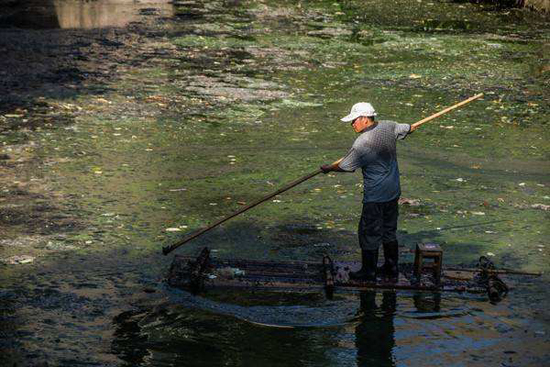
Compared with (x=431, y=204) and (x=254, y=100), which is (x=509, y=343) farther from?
(x=254, y=100)

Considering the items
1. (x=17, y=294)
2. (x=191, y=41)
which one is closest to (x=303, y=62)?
(x=191, y=41)

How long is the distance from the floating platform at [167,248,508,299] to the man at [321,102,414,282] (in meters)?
0.17

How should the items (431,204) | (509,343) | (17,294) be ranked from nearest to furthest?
(509,343), (17,294), (431,204)

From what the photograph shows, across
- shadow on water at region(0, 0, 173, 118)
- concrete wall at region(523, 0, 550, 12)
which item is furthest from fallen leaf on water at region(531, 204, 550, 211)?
concrete wall at region(523, 0, 550, 12)

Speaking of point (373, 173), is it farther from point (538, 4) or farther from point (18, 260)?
point (538, 4)

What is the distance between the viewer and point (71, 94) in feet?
53.2

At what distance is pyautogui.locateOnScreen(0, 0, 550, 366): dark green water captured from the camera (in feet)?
25.0

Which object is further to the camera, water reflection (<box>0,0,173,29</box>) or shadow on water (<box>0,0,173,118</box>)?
water reflection (<box>0,0,173,29</box>)

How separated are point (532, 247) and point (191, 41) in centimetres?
1345

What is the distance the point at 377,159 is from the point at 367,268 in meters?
0.99

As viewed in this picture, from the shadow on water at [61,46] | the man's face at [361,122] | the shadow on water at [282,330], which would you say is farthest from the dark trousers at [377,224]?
the shadow on water at [61,46]

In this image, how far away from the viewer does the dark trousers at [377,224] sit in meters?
8.49

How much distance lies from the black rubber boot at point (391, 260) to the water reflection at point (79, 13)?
1658 centimetres

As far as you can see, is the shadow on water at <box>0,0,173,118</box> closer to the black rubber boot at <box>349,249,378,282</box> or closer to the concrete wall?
the black rubber boot at <box>349,249,378,282</box>
